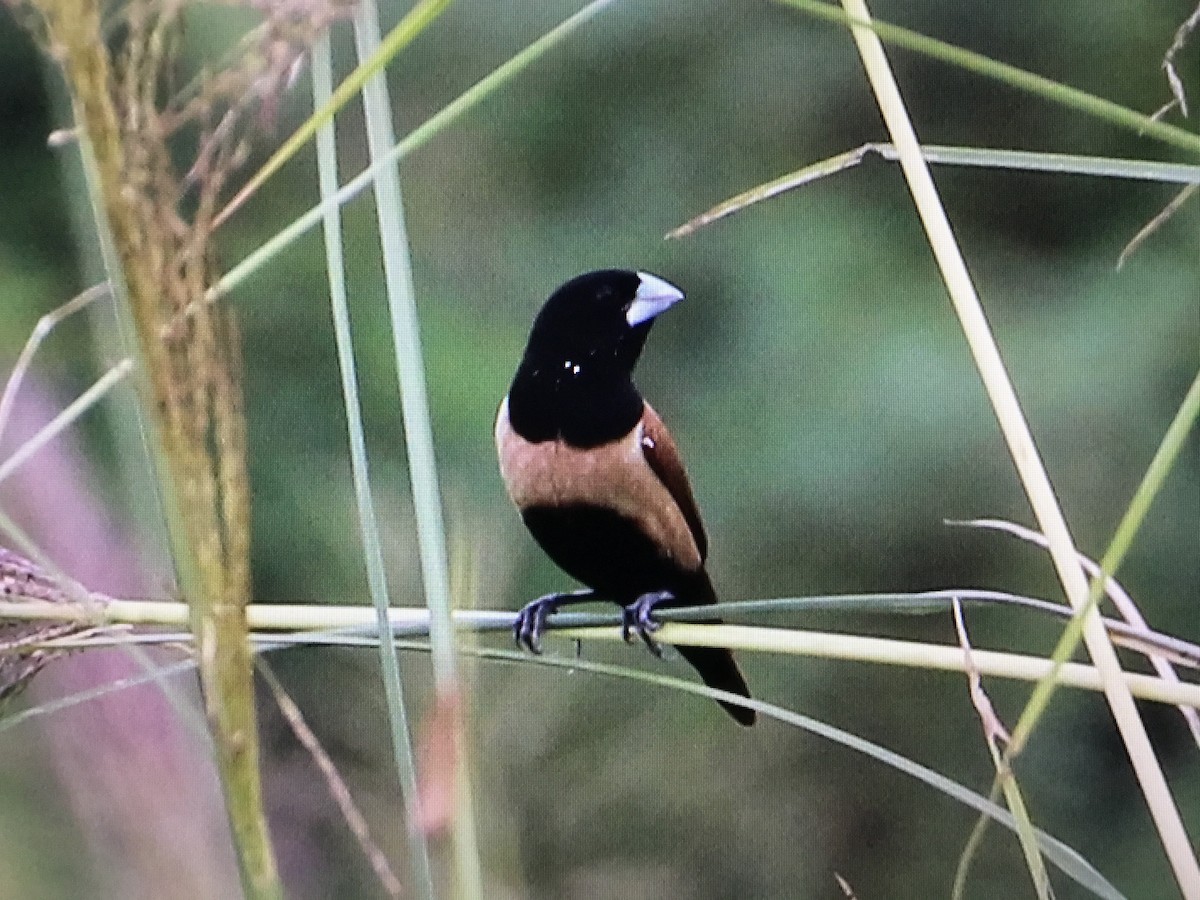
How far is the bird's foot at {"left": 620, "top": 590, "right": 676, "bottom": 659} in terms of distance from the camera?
2.28 ft

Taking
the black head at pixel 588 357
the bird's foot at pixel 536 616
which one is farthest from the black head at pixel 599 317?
the bird's foot at pixel 536 616

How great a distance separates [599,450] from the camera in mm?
765

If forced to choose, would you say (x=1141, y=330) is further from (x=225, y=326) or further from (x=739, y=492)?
(x=225, y=326)

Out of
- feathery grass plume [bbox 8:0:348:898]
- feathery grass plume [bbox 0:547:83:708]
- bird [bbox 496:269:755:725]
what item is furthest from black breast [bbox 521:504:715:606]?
feathery grass plume [bbox 8:0:348:898]

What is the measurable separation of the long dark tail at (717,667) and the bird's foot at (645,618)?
0.01m

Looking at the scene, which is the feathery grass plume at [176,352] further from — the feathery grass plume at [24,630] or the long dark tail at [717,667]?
the long dark tail at [717,667]

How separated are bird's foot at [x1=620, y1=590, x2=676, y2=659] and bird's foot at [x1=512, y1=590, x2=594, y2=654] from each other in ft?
0.09

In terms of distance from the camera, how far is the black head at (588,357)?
74 cm

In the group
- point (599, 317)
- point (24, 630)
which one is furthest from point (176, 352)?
point (599, 317)

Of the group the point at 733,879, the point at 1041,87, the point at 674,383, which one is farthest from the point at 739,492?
the point at 1041,87

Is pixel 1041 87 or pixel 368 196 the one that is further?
pixel 368 196

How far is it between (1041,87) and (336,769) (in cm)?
46

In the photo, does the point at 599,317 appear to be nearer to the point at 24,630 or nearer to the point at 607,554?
the point at 607,554

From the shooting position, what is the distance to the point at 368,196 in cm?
77
